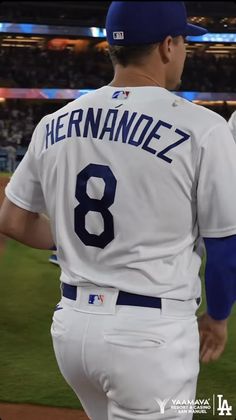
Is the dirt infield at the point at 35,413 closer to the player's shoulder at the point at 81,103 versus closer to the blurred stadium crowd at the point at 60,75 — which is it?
the player's shoulder at the point at 81,103

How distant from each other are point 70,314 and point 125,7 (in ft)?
2.21

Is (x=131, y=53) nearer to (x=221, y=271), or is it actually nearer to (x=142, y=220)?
(x=142, y=220)

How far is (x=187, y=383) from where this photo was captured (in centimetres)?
128

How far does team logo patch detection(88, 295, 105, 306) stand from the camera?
1.29 meters

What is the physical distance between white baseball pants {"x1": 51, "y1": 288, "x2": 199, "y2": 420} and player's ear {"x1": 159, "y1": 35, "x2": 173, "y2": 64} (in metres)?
0.51

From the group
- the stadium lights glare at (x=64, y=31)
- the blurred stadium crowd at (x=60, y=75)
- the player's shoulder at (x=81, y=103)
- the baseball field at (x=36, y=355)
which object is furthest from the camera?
the blurred stadium crowd at (x=60, y=75)

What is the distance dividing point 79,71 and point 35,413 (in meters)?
22.2

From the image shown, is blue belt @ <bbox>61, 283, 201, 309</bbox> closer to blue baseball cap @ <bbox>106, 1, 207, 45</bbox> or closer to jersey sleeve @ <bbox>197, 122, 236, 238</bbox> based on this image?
jersey sleeve @ <bbox>197, 122, 236, 238</bbox>

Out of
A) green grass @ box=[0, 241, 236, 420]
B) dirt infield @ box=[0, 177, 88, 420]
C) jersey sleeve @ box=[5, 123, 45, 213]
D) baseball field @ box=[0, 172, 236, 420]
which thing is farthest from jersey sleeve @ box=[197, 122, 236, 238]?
green grass @ box=[0, 241, 236, 420]

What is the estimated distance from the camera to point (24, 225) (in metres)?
1.49

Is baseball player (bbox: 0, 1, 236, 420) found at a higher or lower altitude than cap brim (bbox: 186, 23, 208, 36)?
lower

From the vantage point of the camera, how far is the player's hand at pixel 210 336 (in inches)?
53.1

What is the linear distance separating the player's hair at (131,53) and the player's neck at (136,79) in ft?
0.06

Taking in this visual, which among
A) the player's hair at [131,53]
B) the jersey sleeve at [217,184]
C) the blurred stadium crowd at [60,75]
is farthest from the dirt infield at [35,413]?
the blurred stadium crowd at [60,75]
